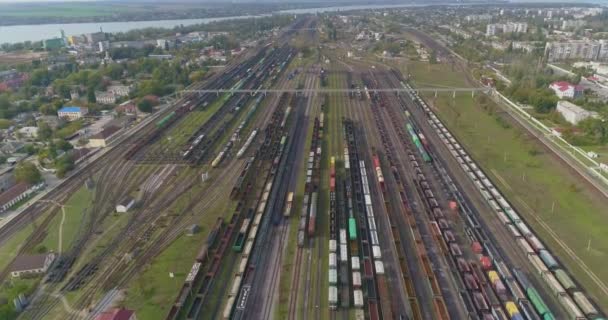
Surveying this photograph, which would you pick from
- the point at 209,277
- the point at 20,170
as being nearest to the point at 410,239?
the point at 209,277

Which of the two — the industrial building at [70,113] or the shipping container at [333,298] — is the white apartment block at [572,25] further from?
the shipping container at [333,298]

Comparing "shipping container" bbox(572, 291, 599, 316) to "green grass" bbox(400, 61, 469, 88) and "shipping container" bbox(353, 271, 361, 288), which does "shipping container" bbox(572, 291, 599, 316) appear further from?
"green grass" bbox(400, 61, 469, 88)

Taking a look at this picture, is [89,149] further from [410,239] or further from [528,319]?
[528,319]

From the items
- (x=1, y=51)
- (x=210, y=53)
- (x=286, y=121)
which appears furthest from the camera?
(x=1, y=51)

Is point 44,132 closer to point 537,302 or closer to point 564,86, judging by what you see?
point 537,302

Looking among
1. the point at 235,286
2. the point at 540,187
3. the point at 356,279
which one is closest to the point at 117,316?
the point at 235,286

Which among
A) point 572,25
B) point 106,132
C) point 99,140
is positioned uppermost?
point 572,25

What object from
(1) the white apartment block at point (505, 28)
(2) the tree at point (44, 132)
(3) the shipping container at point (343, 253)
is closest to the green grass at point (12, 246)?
(2) the tree at point (44, 132)
